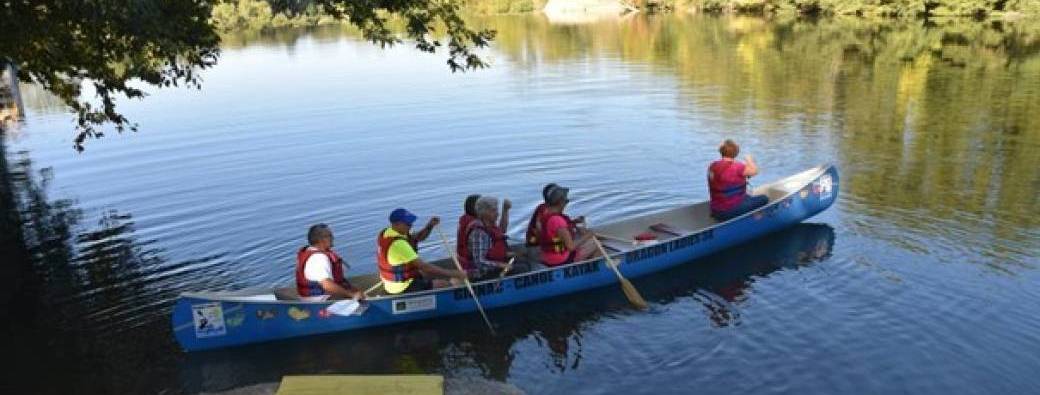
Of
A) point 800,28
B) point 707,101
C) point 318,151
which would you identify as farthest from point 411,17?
point 800,28

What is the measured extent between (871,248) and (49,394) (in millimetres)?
11149

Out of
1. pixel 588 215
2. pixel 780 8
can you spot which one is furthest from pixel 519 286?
pixel 780 8

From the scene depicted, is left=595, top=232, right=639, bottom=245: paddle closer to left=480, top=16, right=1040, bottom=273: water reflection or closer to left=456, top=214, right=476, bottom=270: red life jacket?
left=456, top=214, right=476, bottom=270: red life jacket

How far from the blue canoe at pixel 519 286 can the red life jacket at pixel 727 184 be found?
35 cm

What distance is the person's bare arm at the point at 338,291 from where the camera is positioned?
10172 millimetres

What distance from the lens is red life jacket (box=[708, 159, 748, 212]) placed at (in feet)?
43.8

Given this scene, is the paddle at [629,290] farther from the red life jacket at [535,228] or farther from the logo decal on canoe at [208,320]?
the logo decal on canoe at [208,320]

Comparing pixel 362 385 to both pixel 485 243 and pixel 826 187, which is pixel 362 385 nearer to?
pixel 485 243

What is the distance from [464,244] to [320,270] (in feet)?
6.83

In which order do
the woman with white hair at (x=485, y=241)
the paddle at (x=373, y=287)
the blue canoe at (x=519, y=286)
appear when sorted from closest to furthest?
the blue canoe at (x=519, y=286)
the paddle at (x=373, y=287)
the woman with white hair at (x=485, y=241)

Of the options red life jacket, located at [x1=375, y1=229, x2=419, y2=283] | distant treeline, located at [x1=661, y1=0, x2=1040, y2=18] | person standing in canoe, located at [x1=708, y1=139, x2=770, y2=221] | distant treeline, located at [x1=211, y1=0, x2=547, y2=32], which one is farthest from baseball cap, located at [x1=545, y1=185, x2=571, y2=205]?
distant treeline, located at [x1=661, y1=0, x2=1040, y2=18]

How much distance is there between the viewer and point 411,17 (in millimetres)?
13273

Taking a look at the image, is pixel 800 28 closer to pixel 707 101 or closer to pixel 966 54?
pixel 966 54

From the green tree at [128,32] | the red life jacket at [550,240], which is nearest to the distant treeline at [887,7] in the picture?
the green tree at [128,32]
